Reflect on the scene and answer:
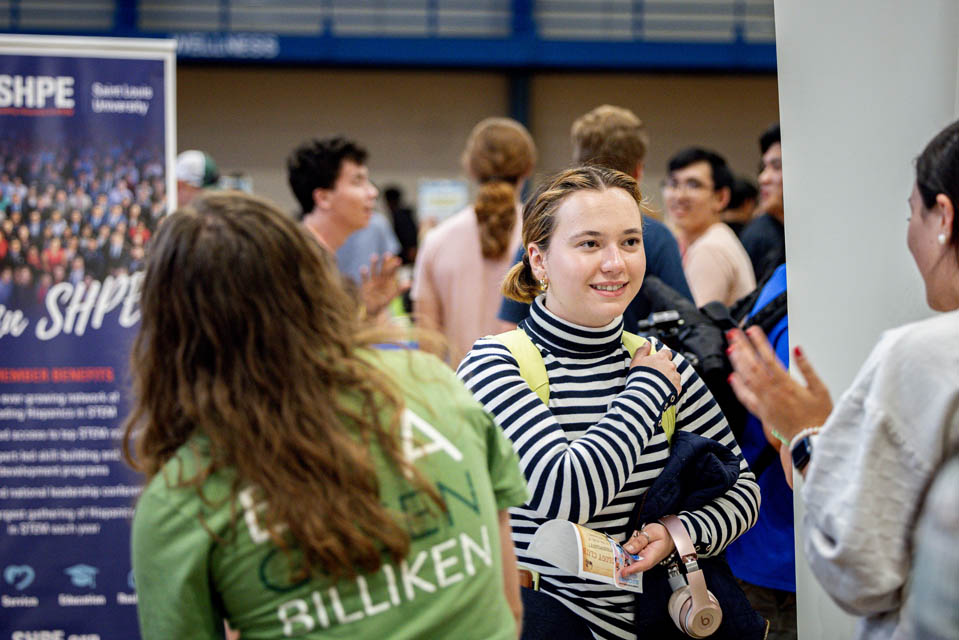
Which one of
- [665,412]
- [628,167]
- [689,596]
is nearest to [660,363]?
[665,412]

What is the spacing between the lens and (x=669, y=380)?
65.7 inches

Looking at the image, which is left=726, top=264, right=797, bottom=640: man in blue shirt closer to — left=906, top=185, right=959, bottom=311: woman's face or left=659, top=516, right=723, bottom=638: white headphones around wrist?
left=659, top=516, right=723, bottom=638: white headphones around wrist

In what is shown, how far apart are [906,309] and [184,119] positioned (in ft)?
36.9

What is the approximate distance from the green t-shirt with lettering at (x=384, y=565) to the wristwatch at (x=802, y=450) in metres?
0.43

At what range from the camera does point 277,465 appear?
120 centimetres

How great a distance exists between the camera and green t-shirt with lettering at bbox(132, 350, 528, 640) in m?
1.20

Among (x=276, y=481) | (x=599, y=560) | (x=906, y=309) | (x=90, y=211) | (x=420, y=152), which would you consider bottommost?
(x=599, y=560)

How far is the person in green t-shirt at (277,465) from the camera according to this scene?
1.20 meters

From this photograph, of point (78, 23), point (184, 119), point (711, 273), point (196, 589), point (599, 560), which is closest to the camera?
point (196, 589)

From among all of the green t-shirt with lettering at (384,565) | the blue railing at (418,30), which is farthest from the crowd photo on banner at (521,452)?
the blue railing at (418,30)

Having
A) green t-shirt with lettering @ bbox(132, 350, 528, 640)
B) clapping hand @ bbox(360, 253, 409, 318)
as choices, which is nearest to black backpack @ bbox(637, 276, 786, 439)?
green t-shirt with lettering @ bbox(132, 350, 528, 640)

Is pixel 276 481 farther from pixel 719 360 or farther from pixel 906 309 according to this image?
pixel 719 360

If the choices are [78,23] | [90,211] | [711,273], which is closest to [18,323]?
[90,211]

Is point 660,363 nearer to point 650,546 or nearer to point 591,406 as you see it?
point 591,406
